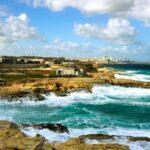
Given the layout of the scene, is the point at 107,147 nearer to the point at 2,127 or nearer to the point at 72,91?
the point at 2,127

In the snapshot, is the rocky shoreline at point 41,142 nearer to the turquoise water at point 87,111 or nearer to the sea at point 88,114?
the sea at point 88,114

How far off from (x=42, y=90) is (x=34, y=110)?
42.9 ft

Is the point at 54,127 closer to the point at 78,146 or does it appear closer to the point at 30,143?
the point at 78,146

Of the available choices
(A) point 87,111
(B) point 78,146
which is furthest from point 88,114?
(B) point 78,146

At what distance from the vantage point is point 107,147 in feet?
74.1

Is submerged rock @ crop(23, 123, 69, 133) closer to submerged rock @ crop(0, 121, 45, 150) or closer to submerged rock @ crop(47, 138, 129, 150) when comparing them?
submerged rock @ crop(47, 138, 129, 150)

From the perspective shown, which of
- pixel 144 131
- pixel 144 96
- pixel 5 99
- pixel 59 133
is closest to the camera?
pixel 59 133

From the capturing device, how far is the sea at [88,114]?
29.9 metres

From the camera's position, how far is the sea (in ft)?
98.1

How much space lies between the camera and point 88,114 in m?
39.9

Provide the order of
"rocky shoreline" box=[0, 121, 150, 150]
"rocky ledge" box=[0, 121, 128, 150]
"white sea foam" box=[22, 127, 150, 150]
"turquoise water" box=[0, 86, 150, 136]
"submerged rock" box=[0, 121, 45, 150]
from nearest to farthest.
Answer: "submerged rock" box=[0, 121, 45, 150], "rocky ledge" box=[0, 121, 128, 150], "rocky shoreline" box=[0, 121, 150, 150], "white sea foam" box=[22, 127, 150, 150], "turquoise water" box=[0, 86, 150, 136]

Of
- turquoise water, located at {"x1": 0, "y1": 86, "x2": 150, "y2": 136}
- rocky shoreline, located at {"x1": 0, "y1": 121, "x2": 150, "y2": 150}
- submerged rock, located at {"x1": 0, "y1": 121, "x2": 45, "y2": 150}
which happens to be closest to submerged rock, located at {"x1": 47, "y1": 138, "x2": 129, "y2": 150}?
rocky shoreline, located at {"x1": 0, "y1": 121, "x2": 150, "y2": 150}

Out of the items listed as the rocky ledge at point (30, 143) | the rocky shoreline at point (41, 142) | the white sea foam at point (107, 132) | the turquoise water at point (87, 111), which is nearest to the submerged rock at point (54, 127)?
the white sea foam at point (107, 132)

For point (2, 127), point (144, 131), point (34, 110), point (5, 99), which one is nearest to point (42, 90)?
point (5, 99)
